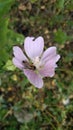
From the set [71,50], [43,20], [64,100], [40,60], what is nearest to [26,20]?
[43,20]

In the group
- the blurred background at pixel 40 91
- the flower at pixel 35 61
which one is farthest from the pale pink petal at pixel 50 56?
the blurred background at pixel 40 91

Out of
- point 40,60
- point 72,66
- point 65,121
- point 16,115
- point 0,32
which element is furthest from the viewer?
point 72,66

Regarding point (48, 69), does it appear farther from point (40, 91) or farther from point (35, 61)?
point (40, 91)

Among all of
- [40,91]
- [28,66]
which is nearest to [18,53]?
[28,66]

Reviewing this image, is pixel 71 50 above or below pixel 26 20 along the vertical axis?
below

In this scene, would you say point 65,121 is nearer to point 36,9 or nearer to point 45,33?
point 45,33

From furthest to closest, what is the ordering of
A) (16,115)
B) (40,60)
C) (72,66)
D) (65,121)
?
1. (72,66)
2. (65,121)
3. (16,115)
4. (40,60)

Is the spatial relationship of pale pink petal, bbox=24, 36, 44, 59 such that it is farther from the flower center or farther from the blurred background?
the blurred background

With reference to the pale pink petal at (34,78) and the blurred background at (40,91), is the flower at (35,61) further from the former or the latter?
the blurred background at (40,91)
